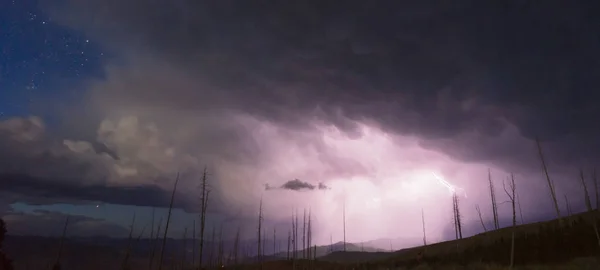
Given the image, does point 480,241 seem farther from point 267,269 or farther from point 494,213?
point 267,269

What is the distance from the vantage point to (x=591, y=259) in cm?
4259

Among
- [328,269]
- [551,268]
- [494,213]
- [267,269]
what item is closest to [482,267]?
[551,268]

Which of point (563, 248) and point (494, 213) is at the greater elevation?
point (494, 213)

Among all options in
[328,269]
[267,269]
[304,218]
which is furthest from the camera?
[304,218]

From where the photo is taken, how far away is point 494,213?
70.4 meters

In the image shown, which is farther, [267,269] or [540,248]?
[267,269]

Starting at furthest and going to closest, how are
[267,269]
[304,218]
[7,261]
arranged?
[304,218] → [267,269] → [7,261]

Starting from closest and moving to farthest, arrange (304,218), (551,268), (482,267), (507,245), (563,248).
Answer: (551,268), (482,267), (563,248), (507,245), (304,218)

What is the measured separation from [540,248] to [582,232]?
7645mm

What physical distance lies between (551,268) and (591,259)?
5999 millimetres

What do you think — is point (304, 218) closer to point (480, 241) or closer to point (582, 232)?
point (480, 241)

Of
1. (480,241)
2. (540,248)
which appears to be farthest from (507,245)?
(480,241)

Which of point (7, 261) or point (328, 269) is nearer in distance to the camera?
point (7, 261)

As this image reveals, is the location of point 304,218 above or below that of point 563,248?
above
